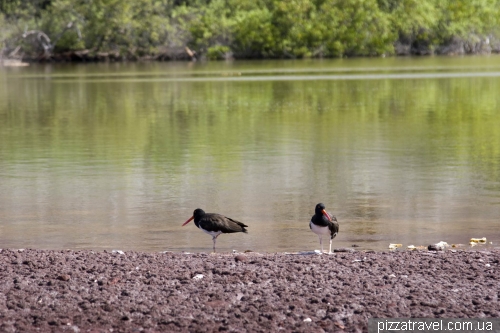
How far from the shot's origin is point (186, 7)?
8400 cm

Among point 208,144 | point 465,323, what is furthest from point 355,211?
point 208,144

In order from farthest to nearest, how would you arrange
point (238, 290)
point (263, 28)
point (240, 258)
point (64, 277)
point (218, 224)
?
point (263, 28)
point (218, 224)
point (240, 258)
point (64, 277)
point (238, 290)

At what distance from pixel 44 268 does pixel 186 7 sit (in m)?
77.8

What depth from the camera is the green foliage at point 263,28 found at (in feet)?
254

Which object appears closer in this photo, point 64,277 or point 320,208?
point 64,277

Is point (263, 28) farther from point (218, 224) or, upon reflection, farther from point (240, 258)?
point (240, 258)

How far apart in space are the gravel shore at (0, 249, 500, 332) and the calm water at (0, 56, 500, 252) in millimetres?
1909

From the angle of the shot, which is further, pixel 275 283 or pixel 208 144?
pixel 208 144

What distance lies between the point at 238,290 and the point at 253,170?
825cm

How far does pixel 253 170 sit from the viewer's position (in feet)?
50.0

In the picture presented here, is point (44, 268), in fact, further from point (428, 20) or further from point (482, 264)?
point (428, 20)

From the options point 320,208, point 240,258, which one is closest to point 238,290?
point 240,258

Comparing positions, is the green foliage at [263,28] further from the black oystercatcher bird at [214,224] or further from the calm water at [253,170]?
the black oystercatcher bird at [214,224]

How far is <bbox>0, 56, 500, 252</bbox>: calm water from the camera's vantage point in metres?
10.7
